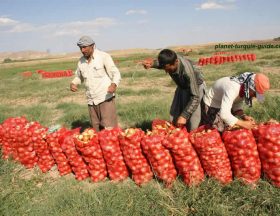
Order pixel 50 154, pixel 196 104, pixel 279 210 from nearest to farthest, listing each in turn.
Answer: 1. pixel 279 210
2. pixel 196 104
3. pixel 50 154

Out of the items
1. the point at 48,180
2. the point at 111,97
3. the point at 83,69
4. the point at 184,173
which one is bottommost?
the point at 48,180

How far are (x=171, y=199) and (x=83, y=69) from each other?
2667 millimetres

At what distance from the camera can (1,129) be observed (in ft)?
16.4

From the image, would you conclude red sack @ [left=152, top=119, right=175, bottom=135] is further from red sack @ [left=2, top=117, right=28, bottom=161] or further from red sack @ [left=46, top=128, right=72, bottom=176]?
red sack @ [left=2, top=117, right=28, bottom=161]

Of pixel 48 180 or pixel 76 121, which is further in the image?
pixel 76 121

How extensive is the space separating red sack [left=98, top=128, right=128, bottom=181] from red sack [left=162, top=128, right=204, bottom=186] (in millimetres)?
707

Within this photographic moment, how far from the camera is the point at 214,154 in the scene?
349 centimetres

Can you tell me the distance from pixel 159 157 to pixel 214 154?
2.07 feet

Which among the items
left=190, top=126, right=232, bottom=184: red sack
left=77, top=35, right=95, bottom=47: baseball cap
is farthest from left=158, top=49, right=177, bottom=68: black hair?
left=77, top=35, right=95, bottom=47: baseball cap

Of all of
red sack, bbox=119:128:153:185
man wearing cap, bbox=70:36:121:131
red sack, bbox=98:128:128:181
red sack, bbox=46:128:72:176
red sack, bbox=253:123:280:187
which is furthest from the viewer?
man wearing cap, bbox=70:36:121:131

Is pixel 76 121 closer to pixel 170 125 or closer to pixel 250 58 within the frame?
pixel 170 125

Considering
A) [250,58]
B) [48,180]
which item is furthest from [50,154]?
[250,58]

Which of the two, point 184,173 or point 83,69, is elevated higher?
point 83,69

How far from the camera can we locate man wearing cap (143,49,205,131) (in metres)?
3.72
